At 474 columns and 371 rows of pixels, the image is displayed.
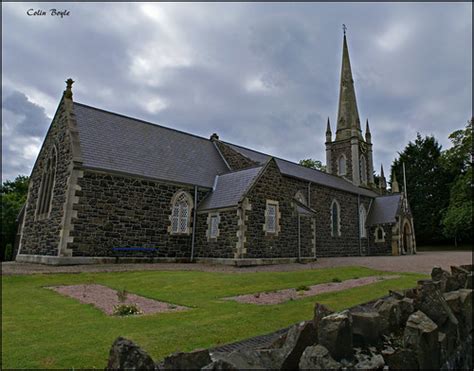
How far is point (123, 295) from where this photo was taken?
815cm

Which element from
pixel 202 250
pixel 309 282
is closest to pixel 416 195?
pixel 202 250

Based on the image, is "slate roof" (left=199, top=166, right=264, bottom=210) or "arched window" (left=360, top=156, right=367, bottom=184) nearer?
"slate roof" (left=199, top=166, right=264, bottom=210)

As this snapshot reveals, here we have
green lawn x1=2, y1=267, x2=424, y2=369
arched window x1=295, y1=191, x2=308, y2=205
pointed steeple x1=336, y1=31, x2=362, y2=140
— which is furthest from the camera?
pointed steeple x1=336, y1=31, x2=362, y2=140

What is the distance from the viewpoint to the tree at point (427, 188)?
153ft

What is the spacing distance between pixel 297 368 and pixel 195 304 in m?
5.80

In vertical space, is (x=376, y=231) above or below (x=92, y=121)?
below

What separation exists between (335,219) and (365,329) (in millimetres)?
29624

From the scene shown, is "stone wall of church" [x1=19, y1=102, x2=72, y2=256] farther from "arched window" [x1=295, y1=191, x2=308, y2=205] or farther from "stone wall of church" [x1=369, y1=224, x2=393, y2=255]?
"stone wall of church" [x1=369, y1=224, x2=393, y2=255]

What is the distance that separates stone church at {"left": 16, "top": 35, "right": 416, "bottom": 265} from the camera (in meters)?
17.8

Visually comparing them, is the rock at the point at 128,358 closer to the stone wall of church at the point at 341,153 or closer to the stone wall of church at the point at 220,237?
the stone wall of church at the point at 220,237

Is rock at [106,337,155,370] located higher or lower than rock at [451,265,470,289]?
lower

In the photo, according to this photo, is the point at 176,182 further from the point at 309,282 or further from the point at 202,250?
the point at 309,282

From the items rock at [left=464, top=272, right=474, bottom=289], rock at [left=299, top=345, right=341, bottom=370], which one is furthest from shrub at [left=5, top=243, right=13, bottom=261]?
rock at [left=299, top=345, right=341, bottom=370]

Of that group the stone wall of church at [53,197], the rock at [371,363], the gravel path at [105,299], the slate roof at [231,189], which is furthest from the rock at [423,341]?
the stone wall of church at [53,197]
